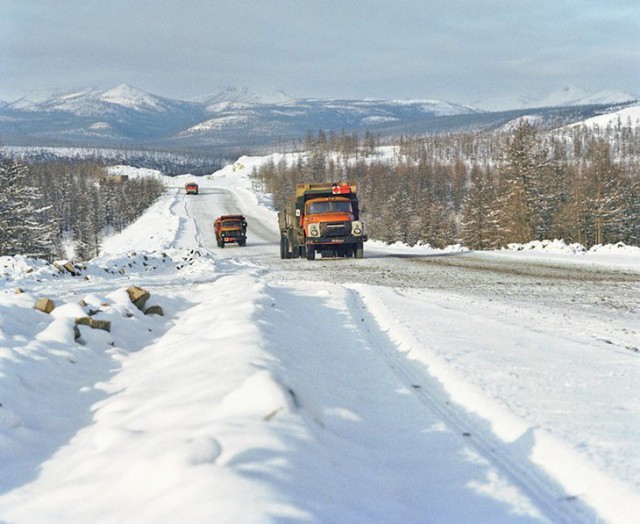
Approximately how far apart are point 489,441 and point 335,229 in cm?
1893

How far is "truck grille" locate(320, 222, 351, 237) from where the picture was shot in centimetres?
2319

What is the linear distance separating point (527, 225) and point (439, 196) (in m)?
107

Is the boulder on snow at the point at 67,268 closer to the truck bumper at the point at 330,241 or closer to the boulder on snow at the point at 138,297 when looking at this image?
the boulder on snow at the point at 138,297

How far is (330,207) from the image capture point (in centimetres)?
2355

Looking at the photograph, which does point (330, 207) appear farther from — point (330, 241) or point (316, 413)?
point (316, 413)

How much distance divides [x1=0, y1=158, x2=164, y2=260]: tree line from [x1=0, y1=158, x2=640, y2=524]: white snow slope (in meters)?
45.2

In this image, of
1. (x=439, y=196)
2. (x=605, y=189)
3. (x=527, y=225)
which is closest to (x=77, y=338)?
(x=527, y=225)

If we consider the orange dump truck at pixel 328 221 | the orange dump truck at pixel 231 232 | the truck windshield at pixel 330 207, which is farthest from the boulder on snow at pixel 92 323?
the orange dump truck at pixel 231 232

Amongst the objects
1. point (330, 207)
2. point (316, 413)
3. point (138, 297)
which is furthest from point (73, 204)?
point (316, 413)

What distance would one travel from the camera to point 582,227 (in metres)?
47.2

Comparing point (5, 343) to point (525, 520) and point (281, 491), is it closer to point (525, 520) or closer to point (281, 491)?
point (281, 491)

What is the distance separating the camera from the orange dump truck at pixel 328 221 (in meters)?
23.2

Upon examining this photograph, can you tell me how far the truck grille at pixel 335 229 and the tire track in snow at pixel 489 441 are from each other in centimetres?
1508

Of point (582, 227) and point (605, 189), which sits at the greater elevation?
point (605, 189)
